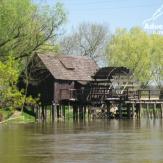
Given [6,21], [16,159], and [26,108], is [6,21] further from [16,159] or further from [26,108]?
[16,159]

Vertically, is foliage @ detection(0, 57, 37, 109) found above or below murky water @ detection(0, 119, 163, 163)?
above

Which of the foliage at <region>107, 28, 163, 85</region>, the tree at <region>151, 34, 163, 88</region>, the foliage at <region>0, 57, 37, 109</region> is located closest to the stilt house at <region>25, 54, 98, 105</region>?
the foliage at <region>0, 57, 37, 109</region>

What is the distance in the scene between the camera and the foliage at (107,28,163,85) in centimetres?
9494

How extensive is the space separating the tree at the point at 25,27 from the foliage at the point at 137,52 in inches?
1469

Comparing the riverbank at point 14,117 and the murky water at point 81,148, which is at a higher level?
the riverbank at point 14,117

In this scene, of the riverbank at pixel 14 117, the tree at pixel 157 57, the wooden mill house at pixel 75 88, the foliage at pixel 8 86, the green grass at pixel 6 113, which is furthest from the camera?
the tree at pixel 157 57

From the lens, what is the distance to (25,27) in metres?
55.4

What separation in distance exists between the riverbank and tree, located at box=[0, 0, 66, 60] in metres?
6.01

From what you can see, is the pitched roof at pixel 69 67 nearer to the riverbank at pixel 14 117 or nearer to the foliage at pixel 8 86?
the riverbank at pixel 14 117

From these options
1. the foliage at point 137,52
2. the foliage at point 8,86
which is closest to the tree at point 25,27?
the foliage at point 8,86

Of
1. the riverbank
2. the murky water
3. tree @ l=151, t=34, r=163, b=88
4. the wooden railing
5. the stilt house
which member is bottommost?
the murky water

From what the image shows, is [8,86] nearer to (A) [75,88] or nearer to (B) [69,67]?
(B) [69,67]

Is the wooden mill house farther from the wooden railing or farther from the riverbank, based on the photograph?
the riverbank

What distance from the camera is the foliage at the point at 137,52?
9494cm
